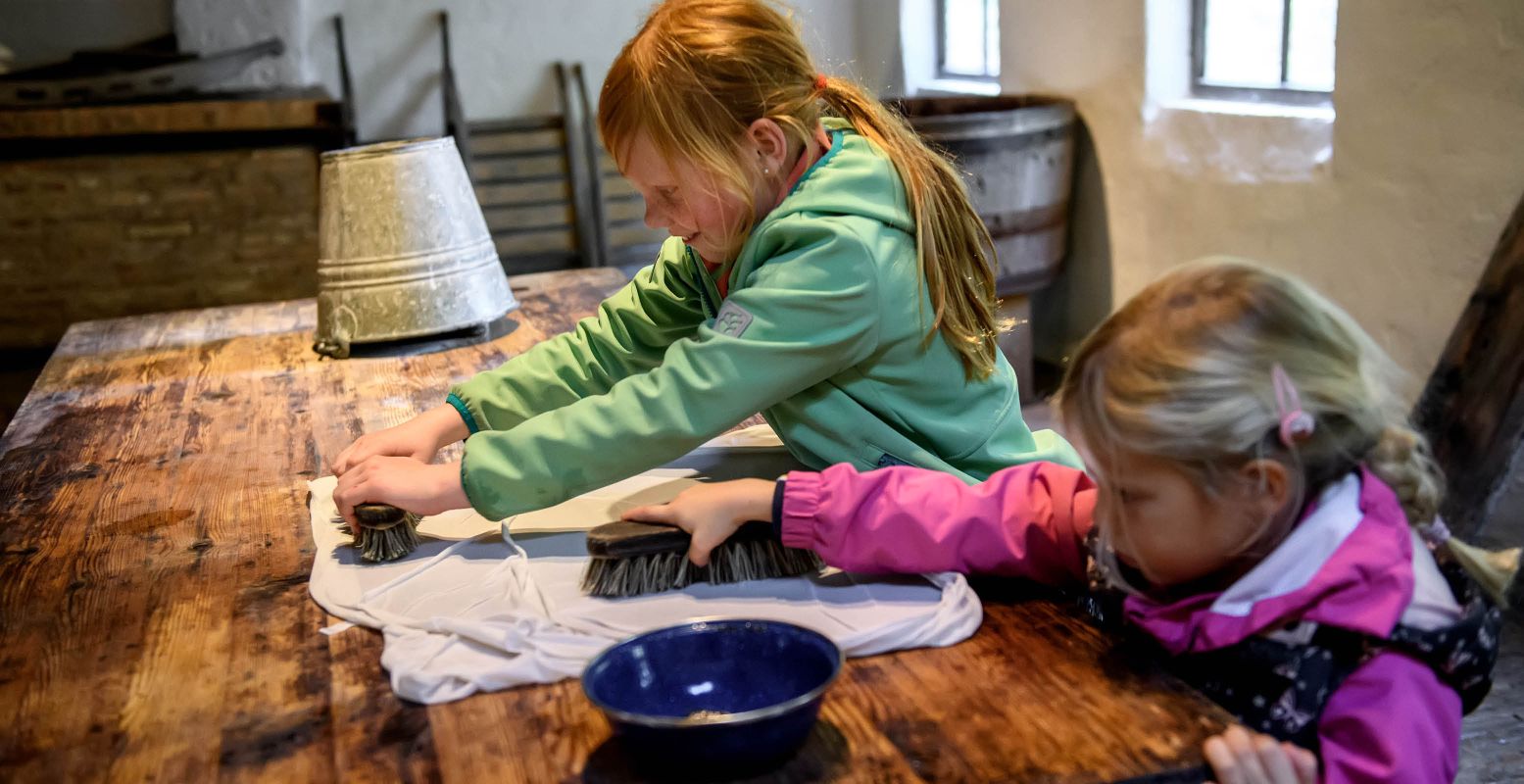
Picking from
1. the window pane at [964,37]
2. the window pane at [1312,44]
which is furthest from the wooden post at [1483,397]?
the window pane at [964,37]

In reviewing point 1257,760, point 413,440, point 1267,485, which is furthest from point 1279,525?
point 413,440

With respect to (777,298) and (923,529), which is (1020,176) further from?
(923,529)

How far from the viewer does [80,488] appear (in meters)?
1.43

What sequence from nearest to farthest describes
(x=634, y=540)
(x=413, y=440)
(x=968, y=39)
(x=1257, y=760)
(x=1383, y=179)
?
(x=1257, y=760), (x=634, y=540), (x=413, y=440), (x=1383, y=179), (x=968, y=39)

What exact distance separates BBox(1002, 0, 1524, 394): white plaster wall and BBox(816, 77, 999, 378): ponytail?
1.44 metres

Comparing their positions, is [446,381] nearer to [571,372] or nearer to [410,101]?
[571,372]

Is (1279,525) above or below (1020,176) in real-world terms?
above

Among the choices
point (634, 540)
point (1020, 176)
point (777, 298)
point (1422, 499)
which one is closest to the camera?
point (1422, 499)

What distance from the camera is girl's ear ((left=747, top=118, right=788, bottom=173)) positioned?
3.84 feet

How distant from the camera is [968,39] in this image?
4340mm

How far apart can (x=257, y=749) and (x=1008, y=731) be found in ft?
1.53

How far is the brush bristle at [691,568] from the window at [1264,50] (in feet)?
6.94

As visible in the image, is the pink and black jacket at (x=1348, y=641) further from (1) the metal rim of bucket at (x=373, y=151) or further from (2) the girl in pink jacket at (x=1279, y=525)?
(1) the metal rim of bucket at (x=373, y=151)

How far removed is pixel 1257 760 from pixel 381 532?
714 mm
